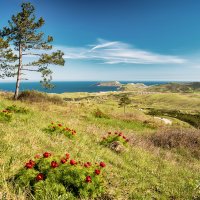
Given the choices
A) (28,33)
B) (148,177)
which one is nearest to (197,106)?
(28,33)

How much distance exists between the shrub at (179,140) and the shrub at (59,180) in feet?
27.8

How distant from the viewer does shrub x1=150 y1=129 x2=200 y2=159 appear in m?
11.6

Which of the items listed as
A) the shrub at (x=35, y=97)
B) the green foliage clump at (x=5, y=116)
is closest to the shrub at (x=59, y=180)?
the green foliage clump at (x=5, y=116)

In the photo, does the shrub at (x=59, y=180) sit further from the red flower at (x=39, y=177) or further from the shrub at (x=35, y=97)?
the shrub at (x=35, y=97)

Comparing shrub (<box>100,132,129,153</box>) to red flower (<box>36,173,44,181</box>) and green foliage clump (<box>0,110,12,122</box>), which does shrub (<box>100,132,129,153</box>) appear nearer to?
green foliage clump (<box>0,110,12,122</box>)

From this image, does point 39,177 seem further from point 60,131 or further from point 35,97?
point 35,97

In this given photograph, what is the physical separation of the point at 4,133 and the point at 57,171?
342cm

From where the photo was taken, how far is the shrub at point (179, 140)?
11.6m

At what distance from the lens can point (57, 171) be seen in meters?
4.24

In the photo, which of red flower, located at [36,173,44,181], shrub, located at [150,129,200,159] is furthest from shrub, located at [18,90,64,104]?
red flower, located at [36,173,44,181]

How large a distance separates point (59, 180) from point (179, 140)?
10025mm

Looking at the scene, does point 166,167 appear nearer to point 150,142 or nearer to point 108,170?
point 108,170

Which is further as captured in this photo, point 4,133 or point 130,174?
point 4,133

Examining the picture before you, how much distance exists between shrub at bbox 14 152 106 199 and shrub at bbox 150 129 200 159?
849 cm
